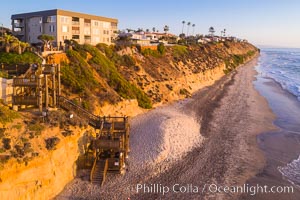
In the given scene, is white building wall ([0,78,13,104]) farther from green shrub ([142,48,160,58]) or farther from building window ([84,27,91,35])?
green shrub ([142,48,160,58])

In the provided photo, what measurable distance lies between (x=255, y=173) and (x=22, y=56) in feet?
81.2

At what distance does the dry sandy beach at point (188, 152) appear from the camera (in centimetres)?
1961

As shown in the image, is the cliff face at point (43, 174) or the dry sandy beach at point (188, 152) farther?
the dry sandy beach at point (188, 152)

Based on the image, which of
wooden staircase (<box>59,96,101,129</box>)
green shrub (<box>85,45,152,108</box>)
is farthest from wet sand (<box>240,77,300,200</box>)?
green shrub (<box>85,45,152,108</box>)

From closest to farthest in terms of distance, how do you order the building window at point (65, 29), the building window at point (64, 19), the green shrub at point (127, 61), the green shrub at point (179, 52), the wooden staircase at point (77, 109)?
the wooden staircase at point (77, 109), the building window at point (64, 19), the building window at point (65, 29), the green shrub at point (127, 61), the green shrub at point (179, 52)

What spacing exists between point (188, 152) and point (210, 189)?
5.91 m

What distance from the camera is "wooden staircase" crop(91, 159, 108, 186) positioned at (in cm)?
2044

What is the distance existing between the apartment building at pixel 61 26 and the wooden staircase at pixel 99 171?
25518 millimetres

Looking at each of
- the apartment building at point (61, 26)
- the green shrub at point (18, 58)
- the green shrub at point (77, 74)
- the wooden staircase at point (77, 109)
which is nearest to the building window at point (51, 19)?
the apartment building at point (61, 26)

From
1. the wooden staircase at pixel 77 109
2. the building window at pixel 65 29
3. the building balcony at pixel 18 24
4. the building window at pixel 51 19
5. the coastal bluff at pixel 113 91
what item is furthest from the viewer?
the building balcony at pixel 18 24

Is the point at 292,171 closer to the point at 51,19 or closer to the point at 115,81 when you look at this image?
the point at 115,81

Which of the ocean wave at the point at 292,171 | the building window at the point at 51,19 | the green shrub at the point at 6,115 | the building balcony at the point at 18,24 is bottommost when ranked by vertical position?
the ocean wave at the point at 292,171

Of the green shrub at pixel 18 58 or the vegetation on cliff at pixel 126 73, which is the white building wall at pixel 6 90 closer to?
the green shrub at pixel 18 58

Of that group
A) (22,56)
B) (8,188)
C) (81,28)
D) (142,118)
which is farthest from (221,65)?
(8,188)
